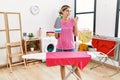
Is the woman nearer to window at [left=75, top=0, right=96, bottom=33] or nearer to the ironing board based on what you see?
the ironing board

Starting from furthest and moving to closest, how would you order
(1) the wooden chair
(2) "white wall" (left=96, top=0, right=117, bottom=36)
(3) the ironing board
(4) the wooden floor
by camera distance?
1. (1) the wooden chair
2. (2) "white wall" (left=96, top=0, right=117, bottom=36)
3. (4) the wooden floor
4. (3) the ironing board

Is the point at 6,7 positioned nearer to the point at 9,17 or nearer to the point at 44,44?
the point at 9,17

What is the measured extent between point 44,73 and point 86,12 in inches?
91.0

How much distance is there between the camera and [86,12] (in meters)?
4.53

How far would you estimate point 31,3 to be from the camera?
14.0 ft

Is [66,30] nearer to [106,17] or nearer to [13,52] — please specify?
[106,17]

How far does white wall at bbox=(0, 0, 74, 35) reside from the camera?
394 cm

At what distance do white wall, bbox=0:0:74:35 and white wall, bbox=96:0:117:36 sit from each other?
4.48 ft

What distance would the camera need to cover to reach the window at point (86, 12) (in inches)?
169

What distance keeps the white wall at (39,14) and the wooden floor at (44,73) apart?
120 centimetres

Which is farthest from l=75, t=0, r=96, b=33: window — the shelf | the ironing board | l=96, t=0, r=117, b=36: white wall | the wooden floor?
the ironing board

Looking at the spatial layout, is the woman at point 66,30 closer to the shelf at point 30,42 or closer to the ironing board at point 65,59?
the ironing board at point 65,59

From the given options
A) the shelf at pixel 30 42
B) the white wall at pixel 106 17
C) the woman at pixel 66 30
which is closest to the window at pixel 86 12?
the white wall at pixel 106 17

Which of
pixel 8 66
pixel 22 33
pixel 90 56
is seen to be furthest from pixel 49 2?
pixel 90 56
